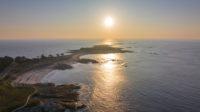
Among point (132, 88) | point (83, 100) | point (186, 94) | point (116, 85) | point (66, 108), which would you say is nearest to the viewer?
point (66, 108)

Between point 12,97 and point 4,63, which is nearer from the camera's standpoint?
point 12,97

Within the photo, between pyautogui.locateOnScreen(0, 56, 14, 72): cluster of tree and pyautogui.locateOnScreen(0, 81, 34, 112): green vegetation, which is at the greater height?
pyautogui.locateOnScreen(0, 56, 14, 72): cluster of tree

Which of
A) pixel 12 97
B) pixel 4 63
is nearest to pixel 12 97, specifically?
pixel 12 97

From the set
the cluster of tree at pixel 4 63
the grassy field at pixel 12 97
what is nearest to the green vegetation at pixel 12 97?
the grassy field at pixel 12 97

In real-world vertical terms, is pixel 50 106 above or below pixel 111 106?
above

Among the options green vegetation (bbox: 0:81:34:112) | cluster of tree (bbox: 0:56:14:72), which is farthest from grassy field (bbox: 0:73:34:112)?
cluster of tree (bbox: 0:56:14:72)

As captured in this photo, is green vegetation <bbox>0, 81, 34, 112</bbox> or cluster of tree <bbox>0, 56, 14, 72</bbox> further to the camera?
cluster of tree <bbox>0, 56, 14, 72</bbox>

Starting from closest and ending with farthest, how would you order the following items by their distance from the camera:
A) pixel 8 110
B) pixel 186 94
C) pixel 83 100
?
pixel 8 110, pixel 83 100, pixel 186 94

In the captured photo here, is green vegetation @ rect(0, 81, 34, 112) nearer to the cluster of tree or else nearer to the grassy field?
the grassy field

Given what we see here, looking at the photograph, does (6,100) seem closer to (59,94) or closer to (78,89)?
(59,94)

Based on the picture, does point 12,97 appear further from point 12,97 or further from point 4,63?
point 4,63

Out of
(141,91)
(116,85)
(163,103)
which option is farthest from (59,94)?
(163,103)
